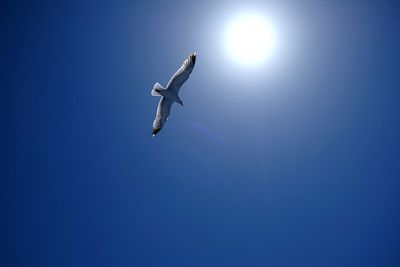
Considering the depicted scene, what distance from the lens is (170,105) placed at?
52.5 ft

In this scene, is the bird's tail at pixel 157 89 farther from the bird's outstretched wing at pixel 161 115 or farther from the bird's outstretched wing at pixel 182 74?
the bird's outstretched wing at pixel 161 115

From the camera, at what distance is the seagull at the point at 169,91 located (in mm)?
14273

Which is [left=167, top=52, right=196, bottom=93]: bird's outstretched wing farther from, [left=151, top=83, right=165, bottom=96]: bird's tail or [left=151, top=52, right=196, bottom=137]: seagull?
[left=151, top=83, right=165, bottom=96]: bird's tail

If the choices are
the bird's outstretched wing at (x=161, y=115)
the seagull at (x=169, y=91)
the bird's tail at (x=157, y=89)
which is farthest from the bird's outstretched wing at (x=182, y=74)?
the bird's outstretched wing at (x=161, y=115)

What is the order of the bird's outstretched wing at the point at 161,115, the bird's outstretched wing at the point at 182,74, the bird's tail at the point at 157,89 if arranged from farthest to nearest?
the bird's outstretched wing at the point at 161,115 → the bird's tail at the point at 157,89 → the bird's outstretched wing at the point at 182,74

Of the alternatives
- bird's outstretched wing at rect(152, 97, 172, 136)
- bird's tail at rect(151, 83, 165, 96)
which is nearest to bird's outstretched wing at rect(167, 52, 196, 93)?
bird's tail at rect(151, 83, 165, 96)

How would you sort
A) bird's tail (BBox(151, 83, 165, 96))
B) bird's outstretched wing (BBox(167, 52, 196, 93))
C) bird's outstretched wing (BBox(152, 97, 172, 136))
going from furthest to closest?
bird's outstretched wing (BBox(152, 97, 172, 136)) → bird's tail (BBox(151, 83, 165, 96)) → bird's outstretched wing (BBox(167, 52, 196, 93))

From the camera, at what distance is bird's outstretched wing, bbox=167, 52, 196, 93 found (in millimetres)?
14180

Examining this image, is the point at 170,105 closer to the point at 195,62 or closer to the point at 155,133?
the point at 155,133

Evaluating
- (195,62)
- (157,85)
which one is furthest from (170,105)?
(195,62)

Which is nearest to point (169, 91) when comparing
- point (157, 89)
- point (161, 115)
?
point (157, 89)

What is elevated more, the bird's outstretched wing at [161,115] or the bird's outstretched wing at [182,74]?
the bird's outstretched wing at [182,74]

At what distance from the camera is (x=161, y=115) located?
16.1 metres

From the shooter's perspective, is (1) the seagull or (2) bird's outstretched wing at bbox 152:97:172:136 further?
(2) bird's outstretched wing at bbox 152:97:172:136
